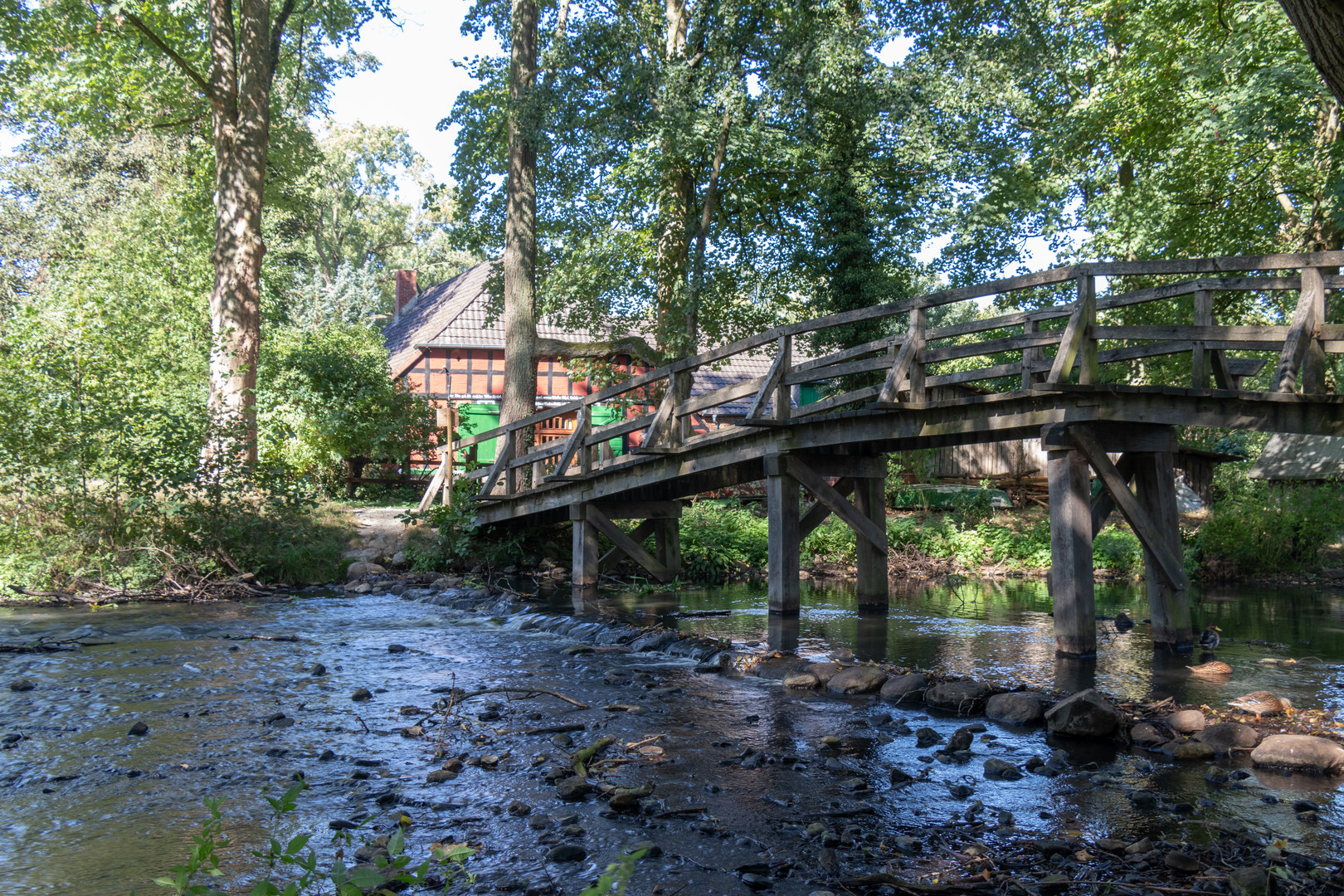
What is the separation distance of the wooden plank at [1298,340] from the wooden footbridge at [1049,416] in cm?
1

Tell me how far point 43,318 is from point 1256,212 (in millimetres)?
20701

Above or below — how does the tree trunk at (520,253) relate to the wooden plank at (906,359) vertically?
above

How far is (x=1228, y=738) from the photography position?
6.12 metres

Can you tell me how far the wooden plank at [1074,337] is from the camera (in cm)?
823

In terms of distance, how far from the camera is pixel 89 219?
33.8 metres

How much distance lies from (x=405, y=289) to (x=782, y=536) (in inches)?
1496

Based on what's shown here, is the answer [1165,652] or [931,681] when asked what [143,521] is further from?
[1165,652]

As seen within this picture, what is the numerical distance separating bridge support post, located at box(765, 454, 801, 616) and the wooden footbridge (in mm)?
21

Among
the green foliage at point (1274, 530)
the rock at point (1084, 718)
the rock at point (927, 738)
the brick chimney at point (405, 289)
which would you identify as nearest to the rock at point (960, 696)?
the rock at point (1084, 718)

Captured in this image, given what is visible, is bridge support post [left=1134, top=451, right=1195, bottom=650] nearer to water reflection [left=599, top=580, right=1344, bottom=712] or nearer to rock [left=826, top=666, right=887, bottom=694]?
water reflection [left=599, top=580, right=1344, bottom=712]

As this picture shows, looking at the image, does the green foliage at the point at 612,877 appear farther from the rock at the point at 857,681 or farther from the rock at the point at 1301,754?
the rock at the point at 857,681

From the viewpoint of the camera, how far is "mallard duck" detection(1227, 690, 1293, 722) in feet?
22.6

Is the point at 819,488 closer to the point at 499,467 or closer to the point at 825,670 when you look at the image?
the point at 825,670

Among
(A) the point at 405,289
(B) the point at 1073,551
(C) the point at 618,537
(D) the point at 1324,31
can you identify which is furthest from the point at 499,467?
(A) the point at 405,289
